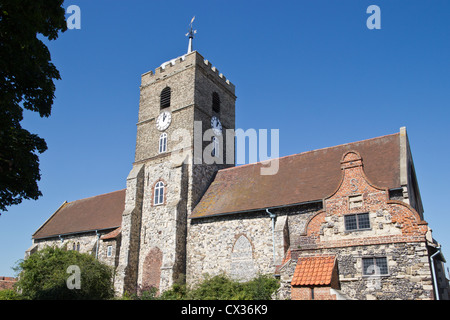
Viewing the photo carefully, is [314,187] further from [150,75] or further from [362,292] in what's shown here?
[150,75]

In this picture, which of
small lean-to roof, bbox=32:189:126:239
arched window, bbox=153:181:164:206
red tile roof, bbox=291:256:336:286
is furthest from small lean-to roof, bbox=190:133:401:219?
small lean-to roof, bbox=32:189:126:239

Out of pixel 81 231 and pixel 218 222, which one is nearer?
pixel 218 222

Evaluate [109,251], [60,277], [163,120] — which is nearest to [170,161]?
[163,120]

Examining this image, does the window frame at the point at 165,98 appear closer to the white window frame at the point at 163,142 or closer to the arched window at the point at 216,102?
the white window frame at the point at 163,142

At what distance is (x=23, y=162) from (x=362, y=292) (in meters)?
12.2

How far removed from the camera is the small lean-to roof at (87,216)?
3089 cm

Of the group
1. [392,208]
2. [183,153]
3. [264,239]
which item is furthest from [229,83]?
[392,208]

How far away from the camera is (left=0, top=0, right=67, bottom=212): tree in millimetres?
10602

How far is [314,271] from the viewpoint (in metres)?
14.1

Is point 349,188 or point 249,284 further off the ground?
point 349,188

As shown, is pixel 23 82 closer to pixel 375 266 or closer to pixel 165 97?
pixel 375 266

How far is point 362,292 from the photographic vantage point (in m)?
13.6

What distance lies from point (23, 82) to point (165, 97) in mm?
19347
